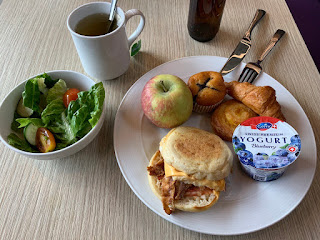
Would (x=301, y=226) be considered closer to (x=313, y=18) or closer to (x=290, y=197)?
(x=290, y=197)

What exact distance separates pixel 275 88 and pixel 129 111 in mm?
601

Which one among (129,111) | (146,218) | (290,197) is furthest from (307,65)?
(146,218)

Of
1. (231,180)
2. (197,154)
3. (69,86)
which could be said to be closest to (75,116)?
(69,86)

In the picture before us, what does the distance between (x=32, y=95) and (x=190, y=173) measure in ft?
1.99

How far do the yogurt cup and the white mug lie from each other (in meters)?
0.54

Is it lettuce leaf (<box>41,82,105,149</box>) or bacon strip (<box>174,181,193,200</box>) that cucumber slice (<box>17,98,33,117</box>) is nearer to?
lettuce leaf (<box>41,82,105,149</box>)

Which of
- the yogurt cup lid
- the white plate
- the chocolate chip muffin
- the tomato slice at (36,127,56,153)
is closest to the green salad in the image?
the tomato slice at (36,127,56,153)

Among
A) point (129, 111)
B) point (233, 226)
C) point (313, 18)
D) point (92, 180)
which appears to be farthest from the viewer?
point (313, 18)

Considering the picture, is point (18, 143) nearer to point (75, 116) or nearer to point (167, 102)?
point (75, 116)

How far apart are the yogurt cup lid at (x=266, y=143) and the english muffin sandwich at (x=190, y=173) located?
6cm

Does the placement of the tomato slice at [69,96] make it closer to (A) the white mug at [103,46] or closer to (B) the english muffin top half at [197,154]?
(A) the white mug at [103,46]

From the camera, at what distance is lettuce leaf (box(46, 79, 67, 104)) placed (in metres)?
0.92

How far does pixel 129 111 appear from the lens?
0.99 m

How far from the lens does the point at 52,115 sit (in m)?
0.89
